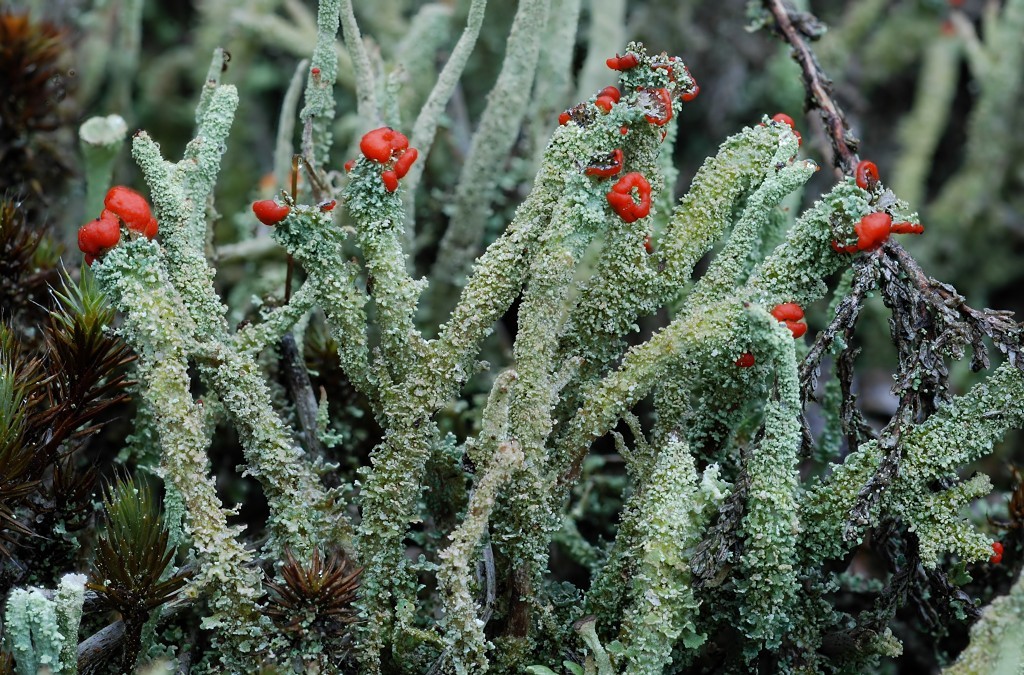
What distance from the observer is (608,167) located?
34.4 inches

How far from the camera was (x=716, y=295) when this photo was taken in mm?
952

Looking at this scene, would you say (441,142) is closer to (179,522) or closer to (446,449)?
(446,449)

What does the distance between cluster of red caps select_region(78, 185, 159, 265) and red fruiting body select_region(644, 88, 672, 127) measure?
487mm

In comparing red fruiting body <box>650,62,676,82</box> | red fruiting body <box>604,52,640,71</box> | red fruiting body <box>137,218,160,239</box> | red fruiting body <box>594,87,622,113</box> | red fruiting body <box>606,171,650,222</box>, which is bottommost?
red fruiting body <box>137,218,160,239</box>

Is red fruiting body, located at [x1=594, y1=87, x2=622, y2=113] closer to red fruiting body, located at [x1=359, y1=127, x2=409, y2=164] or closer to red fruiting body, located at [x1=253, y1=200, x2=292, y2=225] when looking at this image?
red fruiting body, located at [x1=359, y1=127, x2=409, y2=164]

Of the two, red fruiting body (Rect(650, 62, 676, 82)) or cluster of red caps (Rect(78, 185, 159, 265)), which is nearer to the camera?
cluster of red caps (Rect(78, 185, 159, 265))

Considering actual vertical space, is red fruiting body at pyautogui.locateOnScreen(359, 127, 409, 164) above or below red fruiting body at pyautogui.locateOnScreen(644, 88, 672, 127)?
below

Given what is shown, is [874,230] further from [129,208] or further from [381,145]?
[129,208]

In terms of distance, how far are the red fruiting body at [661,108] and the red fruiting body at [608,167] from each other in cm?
5

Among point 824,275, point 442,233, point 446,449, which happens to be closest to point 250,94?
point 442,233

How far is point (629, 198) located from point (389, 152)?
234 millimetres

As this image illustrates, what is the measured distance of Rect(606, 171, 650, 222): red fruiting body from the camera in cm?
88

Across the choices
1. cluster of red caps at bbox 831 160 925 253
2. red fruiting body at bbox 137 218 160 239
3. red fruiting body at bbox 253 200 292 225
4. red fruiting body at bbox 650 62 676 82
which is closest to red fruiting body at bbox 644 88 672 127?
red fruiting body at bbox 650 62 676 82

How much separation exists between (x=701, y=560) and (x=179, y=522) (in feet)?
1.70
